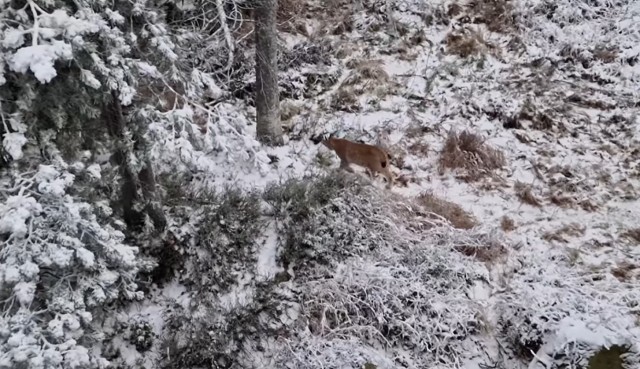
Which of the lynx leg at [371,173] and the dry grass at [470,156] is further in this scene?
the dry grass at [470,156]

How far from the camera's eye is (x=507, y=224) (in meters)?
6.27

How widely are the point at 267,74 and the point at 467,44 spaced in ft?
14.5

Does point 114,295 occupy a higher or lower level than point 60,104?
lower

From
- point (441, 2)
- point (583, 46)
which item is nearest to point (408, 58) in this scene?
point (441, 2)

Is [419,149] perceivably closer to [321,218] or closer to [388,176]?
[388,176]

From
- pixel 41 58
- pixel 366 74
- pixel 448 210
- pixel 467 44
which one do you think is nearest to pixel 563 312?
pixel 448 210

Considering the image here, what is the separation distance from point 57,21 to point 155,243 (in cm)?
288

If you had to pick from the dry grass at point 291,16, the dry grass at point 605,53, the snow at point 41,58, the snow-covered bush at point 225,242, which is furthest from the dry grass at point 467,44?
the snow at point 41,58

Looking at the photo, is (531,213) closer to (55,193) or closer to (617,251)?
(617,251)

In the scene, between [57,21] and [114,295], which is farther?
[114,295]

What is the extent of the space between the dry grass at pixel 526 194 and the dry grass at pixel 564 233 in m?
0.50

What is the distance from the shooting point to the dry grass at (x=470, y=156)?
23.3 feet

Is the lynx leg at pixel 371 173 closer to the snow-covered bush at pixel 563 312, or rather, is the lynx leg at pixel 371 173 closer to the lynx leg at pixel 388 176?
the lynx leg at pixel 388 176

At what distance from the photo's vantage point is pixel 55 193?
326cm
